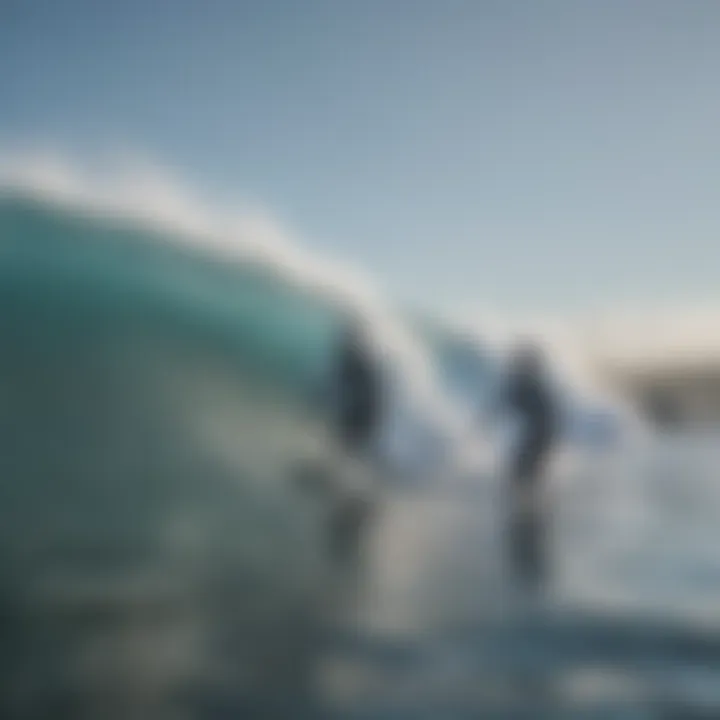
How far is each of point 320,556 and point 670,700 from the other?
1.91ft

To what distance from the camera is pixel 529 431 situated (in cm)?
177

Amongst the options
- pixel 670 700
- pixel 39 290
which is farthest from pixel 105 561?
pixel 670 700

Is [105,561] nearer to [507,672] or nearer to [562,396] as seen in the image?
[507,672]

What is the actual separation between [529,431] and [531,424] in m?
0.01

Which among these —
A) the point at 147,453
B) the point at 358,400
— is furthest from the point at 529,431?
the point at 147,453

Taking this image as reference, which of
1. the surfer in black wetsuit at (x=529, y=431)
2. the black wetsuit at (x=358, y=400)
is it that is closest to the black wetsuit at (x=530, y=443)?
the surfer in black wetsuit at (x=529, y=431)

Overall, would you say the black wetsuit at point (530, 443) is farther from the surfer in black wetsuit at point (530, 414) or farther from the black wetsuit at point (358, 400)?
the black wetsuit at point (358, 400)

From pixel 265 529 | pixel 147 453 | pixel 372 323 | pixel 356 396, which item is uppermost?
pixel 372 323

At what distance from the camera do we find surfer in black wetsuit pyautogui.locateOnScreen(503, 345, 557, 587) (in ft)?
5.74

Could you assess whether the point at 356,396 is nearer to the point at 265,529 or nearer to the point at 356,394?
the point at 356,394

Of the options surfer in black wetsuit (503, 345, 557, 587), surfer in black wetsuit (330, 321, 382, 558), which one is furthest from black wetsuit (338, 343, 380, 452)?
surfer in black wetsuit (503, 345, 557, 587)

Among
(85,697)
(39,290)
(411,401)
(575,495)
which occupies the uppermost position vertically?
(39,290)

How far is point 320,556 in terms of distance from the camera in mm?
1729

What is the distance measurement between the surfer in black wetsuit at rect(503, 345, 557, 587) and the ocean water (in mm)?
27
